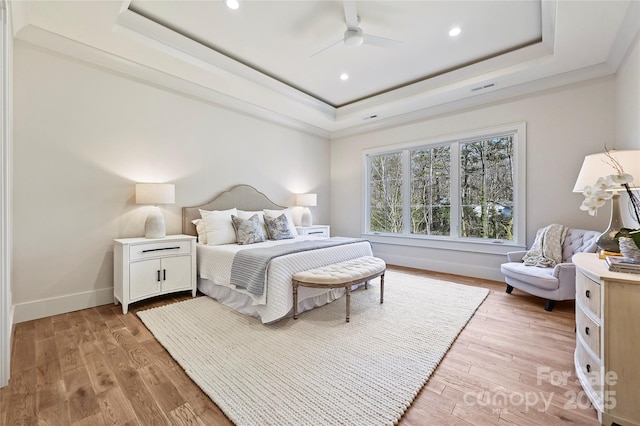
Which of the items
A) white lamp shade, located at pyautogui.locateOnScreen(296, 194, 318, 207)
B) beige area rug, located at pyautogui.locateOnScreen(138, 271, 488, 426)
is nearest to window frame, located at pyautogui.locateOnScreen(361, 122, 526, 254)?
white lamp shade, located at pyautogui.locateOnScreen(296, 194, 318, 207)

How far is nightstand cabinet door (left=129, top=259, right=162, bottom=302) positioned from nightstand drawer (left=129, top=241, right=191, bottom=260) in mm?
73

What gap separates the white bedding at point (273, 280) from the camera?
256cm

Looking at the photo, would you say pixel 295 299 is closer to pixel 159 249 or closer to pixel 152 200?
pixel 159 249

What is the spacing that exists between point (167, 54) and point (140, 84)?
2.42 feet

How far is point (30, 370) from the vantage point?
6.04ft

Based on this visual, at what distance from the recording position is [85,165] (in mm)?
3041

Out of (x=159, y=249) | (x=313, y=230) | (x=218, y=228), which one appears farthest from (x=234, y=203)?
(x=313, y=230)

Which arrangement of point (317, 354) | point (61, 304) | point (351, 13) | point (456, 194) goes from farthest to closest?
1. point (456, 194)
2. point (61, 304)
3. point (351, 13)
4. point (317, 354)

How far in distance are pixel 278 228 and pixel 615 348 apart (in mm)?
3520

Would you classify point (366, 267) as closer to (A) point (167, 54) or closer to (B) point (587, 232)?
(B) point (587, 232)

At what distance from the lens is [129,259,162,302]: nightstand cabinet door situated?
292 centimetres

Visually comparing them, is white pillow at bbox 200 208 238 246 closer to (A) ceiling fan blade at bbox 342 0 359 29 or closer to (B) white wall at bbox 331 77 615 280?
(A) ceiling fan blade at bbox 342 0 359 29

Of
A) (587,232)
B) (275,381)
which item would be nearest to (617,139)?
(587,232)

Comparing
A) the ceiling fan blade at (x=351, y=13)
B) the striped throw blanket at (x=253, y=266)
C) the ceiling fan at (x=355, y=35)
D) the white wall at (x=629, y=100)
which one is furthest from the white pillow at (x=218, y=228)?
the white wall at (x=629, y=100)
